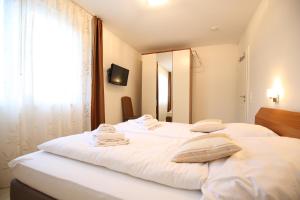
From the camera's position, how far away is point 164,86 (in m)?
4.22

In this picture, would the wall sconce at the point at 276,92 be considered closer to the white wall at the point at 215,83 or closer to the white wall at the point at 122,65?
the white wall at the point at 215,83

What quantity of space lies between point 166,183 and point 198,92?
377 centimetres

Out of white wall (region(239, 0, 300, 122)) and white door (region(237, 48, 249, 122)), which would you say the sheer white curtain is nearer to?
white wall (region(239, 0, 300, 122))

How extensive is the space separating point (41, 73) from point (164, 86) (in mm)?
2792

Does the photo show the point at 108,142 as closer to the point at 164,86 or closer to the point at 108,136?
the point at 108,136

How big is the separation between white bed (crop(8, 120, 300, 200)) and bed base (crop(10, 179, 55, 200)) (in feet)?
0.09

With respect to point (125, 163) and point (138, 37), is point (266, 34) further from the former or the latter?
point (138, 37)

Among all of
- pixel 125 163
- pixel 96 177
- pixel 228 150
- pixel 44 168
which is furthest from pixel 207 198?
pixel 44 168

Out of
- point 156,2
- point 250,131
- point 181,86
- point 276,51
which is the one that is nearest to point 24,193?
point 250,131

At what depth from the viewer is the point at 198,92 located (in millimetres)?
4391

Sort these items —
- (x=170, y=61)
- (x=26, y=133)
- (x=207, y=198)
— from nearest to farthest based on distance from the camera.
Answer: (x=207, y=198)
(x=26, y=133)
(x=170, y=61)

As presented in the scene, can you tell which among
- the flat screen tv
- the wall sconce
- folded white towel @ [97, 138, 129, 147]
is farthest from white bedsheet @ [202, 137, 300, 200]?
the flat screen tv

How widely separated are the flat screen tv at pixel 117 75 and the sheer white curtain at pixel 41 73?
624 millimetres

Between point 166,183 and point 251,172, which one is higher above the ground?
point 251,172
